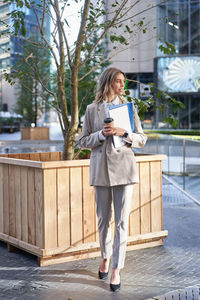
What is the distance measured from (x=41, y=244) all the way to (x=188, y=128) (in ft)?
127

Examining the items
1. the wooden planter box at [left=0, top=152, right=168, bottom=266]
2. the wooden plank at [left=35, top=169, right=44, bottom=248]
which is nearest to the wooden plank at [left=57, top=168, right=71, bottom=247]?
the wooden planter box at [left=0, top=152, right=168, bottom=266]

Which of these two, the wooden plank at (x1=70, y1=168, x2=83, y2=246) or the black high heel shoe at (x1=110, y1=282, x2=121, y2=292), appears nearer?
the black high heel shoe at (x1=110, y1=282, x2=121, y2=292)

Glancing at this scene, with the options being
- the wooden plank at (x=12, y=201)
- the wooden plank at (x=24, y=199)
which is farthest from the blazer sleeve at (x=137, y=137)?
the wooden plank at (x=12, y=201)

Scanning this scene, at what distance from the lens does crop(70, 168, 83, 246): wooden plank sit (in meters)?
5.50

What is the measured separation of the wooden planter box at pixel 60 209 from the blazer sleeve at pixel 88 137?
2.25 feet

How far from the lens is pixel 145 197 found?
6.00m

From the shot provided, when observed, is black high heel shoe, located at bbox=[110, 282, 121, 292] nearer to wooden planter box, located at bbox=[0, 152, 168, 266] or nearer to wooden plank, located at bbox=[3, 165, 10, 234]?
wooden planter box, located at bbox=[0, 152, 168, 266]

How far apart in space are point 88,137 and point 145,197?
163 centimetres

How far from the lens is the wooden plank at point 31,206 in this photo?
5.49 m

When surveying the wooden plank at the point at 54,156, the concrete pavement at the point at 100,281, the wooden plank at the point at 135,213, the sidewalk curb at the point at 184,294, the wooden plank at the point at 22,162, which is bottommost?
the concrete pavement at the point at 100,281

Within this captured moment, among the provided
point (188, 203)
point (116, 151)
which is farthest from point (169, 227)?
point (116, 151)

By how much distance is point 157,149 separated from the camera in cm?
1538

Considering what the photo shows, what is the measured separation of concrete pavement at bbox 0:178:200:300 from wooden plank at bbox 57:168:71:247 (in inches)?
11.8

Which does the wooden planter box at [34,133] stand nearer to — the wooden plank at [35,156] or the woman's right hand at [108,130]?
the wooden plank at [35,156]
